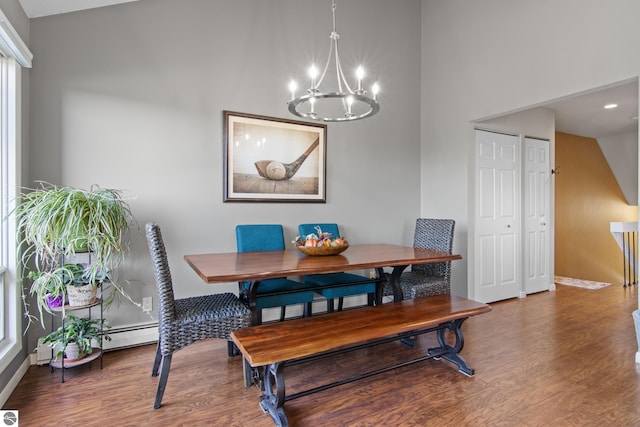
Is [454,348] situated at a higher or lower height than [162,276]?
lower

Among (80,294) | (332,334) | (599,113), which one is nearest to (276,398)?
(332,334)

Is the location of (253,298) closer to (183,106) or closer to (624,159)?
(183,106)

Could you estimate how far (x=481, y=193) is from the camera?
12.9ft

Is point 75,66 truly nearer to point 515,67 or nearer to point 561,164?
point 515,67

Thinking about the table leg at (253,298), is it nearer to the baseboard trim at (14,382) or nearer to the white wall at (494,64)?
the baseboard trim at (14,382)

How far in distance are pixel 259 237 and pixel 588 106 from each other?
4514 millimetres

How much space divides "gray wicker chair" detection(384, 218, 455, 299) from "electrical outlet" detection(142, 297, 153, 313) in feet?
6.57

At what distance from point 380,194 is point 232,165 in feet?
Answer: 5.88

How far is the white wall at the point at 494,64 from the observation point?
2.64 meters

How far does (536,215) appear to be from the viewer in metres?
4.46

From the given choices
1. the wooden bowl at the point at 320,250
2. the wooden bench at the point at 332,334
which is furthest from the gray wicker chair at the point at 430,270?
the wooden bowl at the point at 320,250

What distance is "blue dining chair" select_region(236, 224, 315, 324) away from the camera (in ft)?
8.45

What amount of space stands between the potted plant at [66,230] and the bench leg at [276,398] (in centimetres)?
129

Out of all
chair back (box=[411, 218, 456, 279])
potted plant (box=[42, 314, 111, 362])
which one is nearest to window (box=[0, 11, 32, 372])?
potted plant (box=[42, 314, 111, 362])
